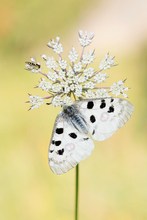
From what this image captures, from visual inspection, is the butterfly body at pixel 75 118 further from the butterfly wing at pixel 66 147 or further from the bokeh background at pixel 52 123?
the bokeh background at pixel 52 123

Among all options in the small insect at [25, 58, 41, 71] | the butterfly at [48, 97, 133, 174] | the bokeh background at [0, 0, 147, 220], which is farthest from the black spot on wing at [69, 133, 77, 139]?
the bokeh background at [0, 0, 147, 220]

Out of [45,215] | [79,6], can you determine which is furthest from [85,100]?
[79,6]

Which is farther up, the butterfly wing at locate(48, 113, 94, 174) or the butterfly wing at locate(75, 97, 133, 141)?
the butterfly wing at locate(75, 97, 133, 141)

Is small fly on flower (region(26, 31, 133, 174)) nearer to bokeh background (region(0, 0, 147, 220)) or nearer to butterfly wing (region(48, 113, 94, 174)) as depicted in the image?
butterfly wing (region(48, 113, 94, 174))

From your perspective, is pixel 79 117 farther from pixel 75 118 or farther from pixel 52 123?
pixel 52 123

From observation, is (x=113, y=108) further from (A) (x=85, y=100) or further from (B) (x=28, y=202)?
(B) (x=28, y=202)

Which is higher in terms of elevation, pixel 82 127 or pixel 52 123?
pixel 52 123

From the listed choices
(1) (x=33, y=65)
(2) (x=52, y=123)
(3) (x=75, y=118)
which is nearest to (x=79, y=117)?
(3) (x=75, y=118)
